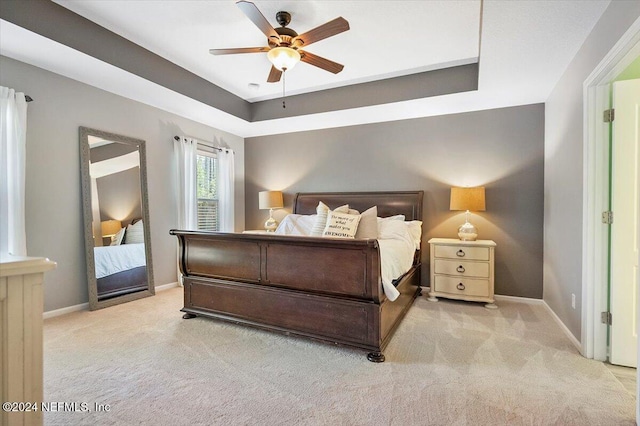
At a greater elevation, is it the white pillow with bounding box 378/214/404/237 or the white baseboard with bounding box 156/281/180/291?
the white pillow with bounding box 378/214/404/237

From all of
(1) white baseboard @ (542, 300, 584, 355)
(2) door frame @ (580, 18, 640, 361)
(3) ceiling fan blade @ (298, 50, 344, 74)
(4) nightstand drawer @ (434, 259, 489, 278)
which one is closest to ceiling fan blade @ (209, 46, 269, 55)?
(3) ceiling fan blade @ (298, 50, 344, 74)

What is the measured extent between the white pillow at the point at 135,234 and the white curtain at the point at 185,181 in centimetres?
53

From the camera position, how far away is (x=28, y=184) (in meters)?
2.81

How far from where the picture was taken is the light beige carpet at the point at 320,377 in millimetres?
1583

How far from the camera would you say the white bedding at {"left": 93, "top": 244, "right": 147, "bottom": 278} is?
332 cm

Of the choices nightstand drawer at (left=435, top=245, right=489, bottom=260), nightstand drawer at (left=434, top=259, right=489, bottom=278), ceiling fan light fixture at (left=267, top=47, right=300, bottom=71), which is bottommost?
nightstand drawer at (left=434, top=259, right=489, bottom=278)

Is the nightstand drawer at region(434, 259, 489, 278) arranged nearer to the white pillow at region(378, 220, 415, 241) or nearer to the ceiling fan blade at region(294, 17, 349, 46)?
the white pillow at region(378, 220, 415, 241)

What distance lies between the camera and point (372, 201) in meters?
4.31

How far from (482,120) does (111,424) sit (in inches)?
181

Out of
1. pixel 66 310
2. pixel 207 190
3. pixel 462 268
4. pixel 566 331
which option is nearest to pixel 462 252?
pixel 462 268

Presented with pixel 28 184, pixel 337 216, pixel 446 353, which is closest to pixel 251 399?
pixel 446 353

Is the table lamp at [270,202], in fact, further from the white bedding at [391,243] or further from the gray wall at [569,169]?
the gray wall at [569,169]

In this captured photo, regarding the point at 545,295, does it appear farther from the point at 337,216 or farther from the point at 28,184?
the point at 28,184

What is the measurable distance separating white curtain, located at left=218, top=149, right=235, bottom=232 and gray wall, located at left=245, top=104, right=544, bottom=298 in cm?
107
